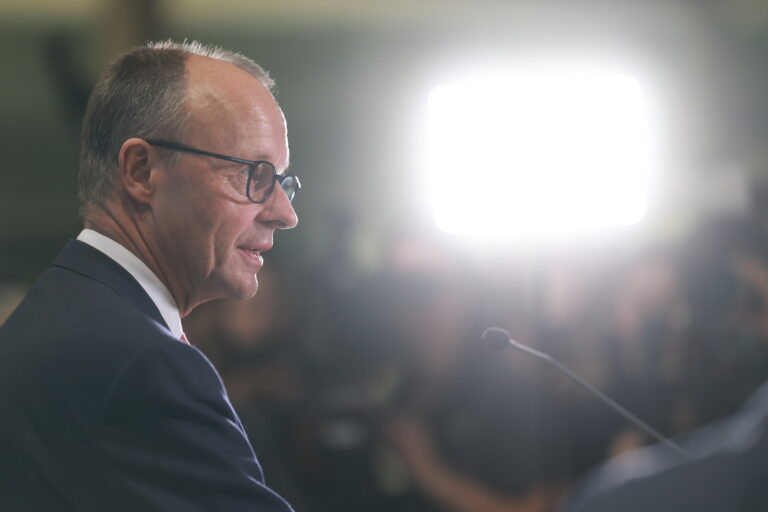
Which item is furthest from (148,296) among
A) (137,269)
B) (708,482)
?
(708,482)

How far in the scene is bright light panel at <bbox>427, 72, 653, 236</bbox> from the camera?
2559mm

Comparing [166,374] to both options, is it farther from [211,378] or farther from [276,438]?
[276,438]

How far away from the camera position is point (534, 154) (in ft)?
8.81

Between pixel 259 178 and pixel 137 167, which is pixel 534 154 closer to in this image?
pixel 259 178

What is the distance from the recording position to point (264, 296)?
3.09 metres

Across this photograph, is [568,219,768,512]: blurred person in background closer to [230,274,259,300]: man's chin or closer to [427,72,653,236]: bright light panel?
[427,72,653,236]: bright light panel

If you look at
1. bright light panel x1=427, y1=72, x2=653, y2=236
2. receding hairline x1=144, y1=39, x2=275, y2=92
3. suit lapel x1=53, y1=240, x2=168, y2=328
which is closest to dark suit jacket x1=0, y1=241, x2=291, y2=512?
suit lapel x1=53, y1=240, x2=168, y2=328

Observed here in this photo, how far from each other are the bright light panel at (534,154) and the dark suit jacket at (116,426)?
152 centimetres

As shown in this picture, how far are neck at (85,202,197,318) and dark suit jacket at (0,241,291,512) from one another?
0.70 ft

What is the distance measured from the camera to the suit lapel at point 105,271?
3.96 feet

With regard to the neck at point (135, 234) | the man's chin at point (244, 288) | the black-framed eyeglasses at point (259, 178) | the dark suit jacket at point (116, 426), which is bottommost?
the dark suit jacket at point (116, 426)

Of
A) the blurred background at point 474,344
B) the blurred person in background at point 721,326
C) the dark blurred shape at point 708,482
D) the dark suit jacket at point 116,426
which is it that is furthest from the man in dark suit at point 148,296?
the blurred background at point 474,344

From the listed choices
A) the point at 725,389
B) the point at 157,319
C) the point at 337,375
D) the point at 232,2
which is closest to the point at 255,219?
the point at 157,319

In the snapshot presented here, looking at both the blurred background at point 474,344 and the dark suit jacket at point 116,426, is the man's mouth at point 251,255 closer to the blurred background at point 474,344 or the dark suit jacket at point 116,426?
the dark suit jacket at point 116,426
